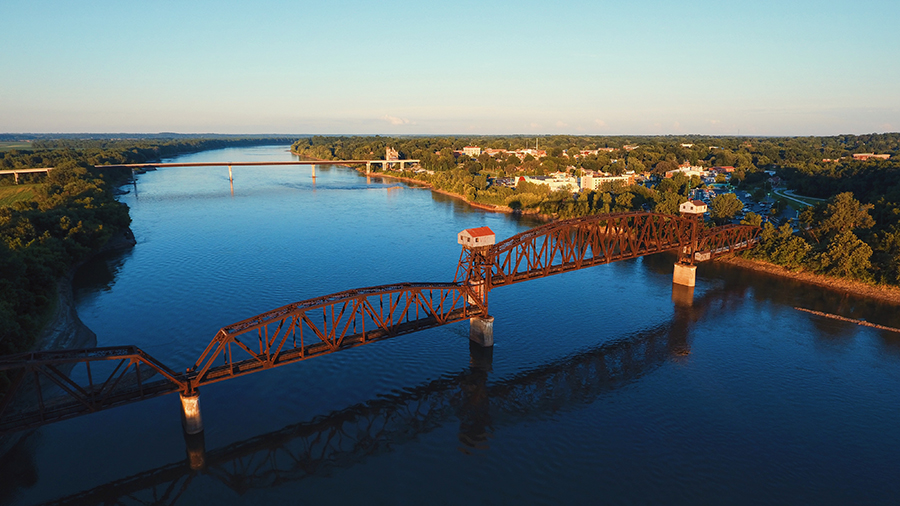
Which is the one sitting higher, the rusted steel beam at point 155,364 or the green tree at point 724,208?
the green tree at point 724,208

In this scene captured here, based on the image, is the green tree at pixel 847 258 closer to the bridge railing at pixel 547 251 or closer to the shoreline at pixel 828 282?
the shoreline at pixel 828 282

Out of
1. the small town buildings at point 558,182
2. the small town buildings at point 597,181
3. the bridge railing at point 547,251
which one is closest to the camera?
the bridge railing at point 547,251

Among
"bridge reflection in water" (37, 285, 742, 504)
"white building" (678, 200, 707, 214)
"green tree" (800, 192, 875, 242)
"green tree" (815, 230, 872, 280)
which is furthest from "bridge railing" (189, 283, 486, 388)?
"green tree" (800, 192, 875, 242)

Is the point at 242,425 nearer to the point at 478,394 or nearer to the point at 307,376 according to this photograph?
the point at 307,376

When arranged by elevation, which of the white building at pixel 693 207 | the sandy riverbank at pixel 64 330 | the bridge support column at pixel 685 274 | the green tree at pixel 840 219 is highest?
the white building at pixel 693 207

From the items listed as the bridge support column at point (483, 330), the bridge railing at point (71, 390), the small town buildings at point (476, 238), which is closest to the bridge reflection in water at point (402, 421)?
the bridge support column at point (483, 330)

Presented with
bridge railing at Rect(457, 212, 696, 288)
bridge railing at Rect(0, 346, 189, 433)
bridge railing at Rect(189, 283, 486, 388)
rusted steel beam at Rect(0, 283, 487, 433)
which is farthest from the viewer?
bridge railing at Rect(457, 212, 696, 288)

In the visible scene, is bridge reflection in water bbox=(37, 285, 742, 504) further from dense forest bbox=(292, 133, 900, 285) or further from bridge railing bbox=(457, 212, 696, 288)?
dense forest bbox=(292, 133, 900, 285)
